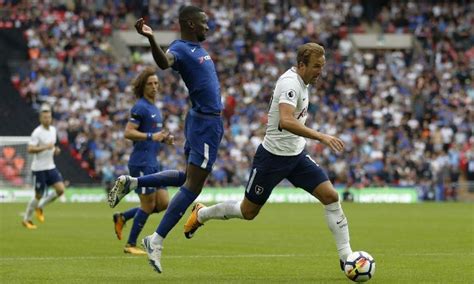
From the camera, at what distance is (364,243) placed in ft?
59.4

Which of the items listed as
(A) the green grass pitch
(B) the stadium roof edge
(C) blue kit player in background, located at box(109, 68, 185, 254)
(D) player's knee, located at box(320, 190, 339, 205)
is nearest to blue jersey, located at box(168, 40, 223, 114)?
(D) player's knee, located at box(320, 190, 339, 205)

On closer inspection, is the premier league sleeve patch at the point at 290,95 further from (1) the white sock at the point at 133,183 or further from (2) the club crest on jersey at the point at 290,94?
(1) the white sock at the point at 133,183

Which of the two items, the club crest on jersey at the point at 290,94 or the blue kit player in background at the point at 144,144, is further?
the blue kit player in background at the point at 144,144

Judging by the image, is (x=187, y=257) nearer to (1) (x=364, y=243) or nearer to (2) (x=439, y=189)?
(1) (x=364, y=243)

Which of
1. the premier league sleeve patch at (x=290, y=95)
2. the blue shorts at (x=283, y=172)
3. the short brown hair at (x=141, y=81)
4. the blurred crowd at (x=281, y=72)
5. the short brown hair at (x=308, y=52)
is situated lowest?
the blurred crowd at (x=281, y=72)

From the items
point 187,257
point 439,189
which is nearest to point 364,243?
point 187,257

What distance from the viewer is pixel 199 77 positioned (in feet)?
40.5

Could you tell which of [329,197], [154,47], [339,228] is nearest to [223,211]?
[329,197]

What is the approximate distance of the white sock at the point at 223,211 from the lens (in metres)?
12.5

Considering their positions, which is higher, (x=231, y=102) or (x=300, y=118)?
(x=300, y=118)

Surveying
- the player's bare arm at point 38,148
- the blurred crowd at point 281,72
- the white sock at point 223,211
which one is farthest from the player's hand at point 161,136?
the blurred crowd at point 281,72

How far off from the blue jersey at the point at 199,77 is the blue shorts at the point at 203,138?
0.31ft

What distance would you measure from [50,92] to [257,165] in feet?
102

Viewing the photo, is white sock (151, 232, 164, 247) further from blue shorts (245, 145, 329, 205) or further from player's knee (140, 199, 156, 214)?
player's knee (140, 199, 156, 214)
